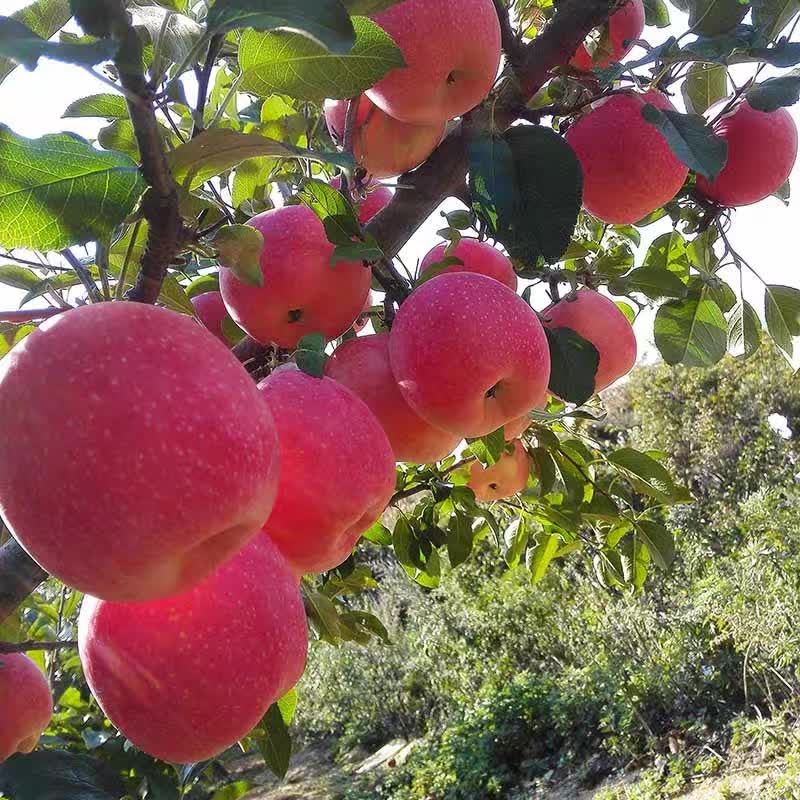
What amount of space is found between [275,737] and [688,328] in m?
0.75

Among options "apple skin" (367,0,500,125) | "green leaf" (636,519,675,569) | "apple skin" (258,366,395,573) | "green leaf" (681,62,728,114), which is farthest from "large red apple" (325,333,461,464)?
"green leaf" (636,519,675,569)

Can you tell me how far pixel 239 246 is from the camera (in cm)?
57

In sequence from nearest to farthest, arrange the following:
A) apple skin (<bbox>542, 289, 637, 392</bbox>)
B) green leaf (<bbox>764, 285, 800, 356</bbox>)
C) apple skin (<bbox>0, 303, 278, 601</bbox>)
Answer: apple skin (<bbox>0, 303, 278, 601</bbox>), apple skin (<bbox>542, 289, 637, 392</bbox>), green leaf (<bbox>764, 285, 800, 356</bbox>)

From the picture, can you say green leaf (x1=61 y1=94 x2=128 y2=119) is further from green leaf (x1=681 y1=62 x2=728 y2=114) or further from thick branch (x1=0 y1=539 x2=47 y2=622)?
Result: green leaf (x1=681 y1=62 x2=728 y2=114)

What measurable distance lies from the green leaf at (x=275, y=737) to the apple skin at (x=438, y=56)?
0.58 meters

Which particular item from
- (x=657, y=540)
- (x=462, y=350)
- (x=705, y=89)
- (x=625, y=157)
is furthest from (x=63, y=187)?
(x=657, y=540)

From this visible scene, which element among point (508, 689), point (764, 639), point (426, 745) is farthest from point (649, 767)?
point (426, 745)

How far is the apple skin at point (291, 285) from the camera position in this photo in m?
0.73

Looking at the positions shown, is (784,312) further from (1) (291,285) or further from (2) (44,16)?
(2) (44,16)

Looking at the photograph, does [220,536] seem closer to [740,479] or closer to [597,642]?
[597,642]

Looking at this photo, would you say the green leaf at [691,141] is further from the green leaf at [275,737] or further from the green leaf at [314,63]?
the green leaf at [275,737]

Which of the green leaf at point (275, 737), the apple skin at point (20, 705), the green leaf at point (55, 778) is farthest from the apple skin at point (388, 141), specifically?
the apple skin at point (20, 705)

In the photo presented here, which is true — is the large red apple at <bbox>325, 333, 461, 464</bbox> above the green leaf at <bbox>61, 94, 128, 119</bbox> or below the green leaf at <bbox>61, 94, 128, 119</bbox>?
below

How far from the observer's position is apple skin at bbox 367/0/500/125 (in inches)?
27.8
